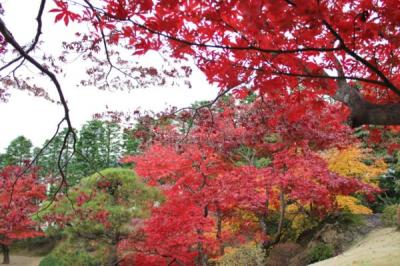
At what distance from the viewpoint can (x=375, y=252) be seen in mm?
8016

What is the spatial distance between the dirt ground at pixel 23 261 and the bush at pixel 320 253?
16.4 m

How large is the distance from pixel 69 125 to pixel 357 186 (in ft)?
28.0

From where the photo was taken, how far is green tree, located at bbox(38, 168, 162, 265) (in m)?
9.45

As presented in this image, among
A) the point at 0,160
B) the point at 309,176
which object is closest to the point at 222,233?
the point at 309,176

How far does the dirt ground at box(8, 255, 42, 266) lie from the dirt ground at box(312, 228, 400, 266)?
57.0 feet

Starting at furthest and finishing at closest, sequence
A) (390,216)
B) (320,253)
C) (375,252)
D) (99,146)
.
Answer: (99,146) → (390,216) → (320,253) → (375,252)

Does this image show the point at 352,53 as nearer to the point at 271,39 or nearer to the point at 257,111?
the point at 271,39

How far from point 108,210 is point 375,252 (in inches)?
228

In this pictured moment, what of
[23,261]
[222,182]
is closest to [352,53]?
[222,182]

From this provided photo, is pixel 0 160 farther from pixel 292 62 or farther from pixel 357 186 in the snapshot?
pixel 292 62

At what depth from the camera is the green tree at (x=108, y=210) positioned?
9453 millimetres

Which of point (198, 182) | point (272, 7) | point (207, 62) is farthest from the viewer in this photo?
point (198, 182)

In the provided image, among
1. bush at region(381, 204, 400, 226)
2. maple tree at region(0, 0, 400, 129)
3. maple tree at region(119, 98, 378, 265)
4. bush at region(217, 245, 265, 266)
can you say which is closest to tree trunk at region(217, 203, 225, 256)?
maple tree at region(119, 98, 378, 265)

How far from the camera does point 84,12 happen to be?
9.46 feet
